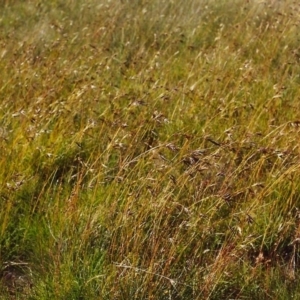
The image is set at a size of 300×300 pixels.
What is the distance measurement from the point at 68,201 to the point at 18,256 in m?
0.35

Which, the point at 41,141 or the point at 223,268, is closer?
the point at 223,268

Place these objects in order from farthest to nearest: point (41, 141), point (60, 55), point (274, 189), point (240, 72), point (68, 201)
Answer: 1. point (60, 55)
2. point (240, 72)
3. point (41, 141)
4. point (274, 189)
5. point (68, 201)

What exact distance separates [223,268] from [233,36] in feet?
9.65

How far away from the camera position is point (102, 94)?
389 cm

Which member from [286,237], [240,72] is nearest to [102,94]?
[240,72]

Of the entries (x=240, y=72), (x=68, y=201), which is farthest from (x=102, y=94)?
(x=68, y=201)

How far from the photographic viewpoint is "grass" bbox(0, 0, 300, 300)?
2.42 meters

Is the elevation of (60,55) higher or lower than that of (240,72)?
lower

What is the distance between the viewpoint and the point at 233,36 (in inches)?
193

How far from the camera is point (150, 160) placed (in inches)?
119

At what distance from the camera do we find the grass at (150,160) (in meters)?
2.42

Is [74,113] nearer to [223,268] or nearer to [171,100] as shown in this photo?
[171,100]

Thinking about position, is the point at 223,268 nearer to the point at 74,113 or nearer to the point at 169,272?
the point at 169,272

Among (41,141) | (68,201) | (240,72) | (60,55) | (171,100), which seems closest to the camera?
(68,201)
